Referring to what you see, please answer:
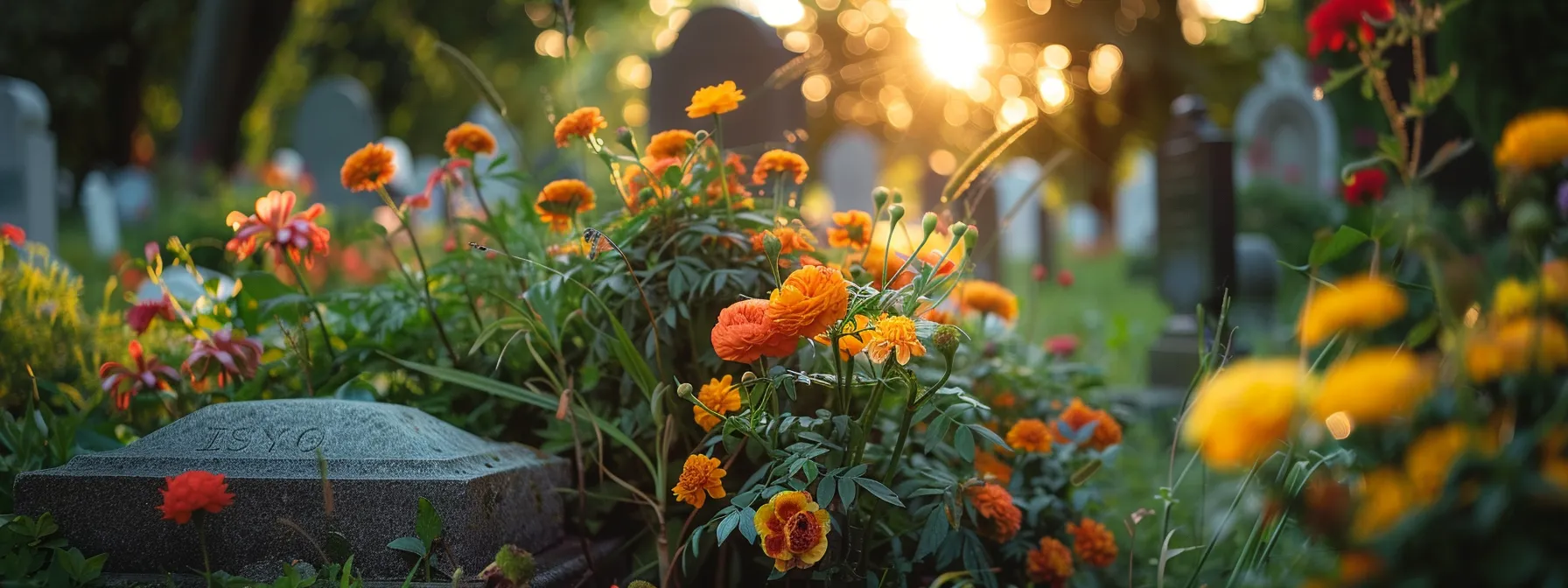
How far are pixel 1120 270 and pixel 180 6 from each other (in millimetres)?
12899

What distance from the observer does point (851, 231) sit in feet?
6.71

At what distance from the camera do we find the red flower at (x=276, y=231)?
2.12 metres

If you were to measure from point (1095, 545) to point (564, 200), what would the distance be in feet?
4.22

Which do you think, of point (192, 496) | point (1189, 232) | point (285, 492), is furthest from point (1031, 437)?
point (1189, 232)

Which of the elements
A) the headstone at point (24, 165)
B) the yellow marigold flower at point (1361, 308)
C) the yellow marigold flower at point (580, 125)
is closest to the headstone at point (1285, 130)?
the headstone at point (24, 165)

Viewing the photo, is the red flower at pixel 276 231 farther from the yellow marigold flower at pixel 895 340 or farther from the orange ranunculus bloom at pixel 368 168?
the yellow marigold flower at pixel 895 340

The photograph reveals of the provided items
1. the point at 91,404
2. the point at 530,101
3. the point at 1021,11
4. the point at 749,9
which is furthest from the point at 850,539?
the point at 530,101

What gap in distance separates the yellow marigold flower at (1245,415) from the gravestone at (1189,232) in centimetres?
384

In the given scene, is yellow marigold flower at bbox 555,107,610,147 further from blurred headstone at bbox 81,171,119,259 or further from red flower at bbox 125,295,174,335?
blurred headstone at bbox 81,171,119,259

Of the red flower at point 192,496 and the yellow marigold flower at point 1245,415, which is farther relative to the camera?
the red flower at point 192,496

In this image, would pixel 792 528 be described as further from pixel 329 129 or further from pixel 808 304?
pixel 329 129

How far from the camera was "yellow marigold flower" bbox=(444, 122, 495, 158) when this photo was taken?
2.18 metres

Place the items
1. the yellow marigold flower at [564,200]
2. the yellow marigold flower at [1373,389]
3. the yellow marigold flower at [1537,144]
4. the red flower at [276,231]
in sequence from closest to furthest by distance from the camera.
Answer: the yellow marigold flower at [1373,389] < the yellow marigold flower at [1537,144] < the yellow marigold flower at [564,200] < the red flower at [276,231]

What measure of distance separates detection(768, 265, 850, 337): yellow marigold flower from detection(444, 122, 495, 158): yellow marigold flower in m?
0.99
